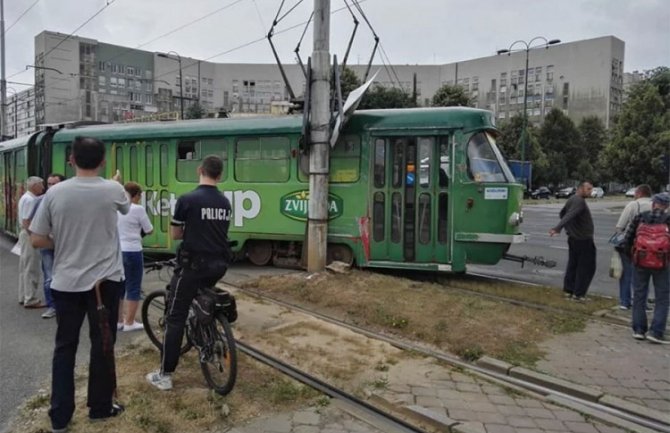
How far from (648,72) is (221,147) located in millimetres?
51785

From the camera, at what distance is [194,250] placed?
430 centimetres

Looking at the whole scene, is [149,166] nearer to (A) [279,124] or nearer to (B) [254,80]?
(A) [279,124]

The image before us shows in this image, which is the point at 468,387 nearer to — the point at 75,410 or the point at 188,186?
the point at 75,410

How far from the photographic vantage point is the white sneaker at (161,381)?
4.42 m

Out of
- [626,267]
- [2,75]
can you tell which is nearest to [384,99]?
[2,75]

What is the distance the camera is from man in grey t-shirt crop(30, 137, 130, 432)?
364 cm

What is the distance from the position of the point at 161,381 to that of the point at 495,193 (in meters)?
5.92

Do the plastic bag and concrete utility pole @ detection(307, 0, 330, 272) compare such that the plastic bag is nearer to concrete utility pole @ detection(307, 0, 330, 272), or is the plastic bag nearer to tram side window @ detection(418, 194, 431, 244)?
tram side window @ detection(418, 194, 431, 244)

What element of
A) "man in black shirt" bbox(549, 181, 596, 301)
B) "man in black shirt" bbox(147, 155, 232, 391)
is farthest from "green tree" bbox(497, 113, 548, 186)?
"man in black shirt" bbox(147, 155, 232, 391)

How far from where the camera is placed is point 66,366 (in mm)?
3711

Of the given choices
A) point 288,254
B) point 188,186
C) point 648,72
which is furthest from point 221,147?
point 648,72

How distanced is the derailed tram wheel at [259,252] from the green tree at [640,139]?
3218 centimetres

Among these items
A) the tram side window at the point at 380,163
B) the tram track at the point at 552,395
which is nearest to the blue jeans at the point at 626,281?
the tram track at the point at 552,395

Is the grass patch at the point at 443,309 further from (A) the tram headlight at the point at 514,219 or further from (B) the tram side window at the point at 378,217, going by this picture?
(A) the tram headlight at the point at 514,219
